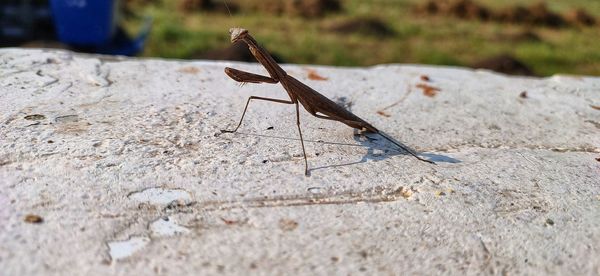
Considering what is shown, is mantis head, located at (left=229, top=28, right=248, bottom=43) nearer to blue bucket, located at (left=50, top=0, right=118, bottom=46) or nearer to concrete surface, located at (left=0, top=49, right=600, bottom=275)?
concrete surface, located at (left=0, top=49, right=600, bottom=275)

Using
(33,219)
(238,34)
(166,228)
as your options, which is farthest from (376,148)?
(33,219)

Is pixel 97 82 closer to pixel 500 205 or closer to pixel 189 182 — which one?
pixel 189 182

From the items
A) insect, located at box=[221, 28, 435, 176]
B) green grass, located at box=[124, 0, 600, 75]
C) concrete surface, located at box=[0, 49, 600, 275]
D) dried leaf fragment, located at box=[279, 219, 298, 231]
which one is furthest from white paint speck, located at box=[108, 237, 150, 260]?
green grass, located at box=[124, 0, 600, 75]

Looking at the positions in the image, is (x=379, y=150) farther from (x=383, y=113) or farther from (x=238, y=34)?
(x=238, y=34)

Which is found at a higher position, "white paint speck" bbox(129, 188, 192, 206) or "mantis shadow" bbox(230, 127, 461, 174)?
"mantis shadow" bbox(230, 127, 461, 174)

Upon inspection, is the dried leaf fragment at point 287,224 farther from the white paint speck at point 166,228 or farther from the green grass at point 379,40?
the green grass at point 379,40

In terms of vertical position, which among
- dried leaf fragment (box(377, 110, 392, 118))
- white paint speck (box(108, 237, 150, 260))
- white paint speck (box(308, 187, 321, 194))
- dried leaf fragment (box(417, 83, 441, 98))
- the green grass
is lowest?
the green grass

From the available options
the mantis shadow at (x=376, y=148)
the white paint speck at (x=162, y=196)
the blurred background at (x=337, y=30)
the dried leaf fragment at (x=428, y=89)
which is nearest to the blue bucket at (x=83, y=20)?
Answer: the blurred background at (x=337, y=30)
